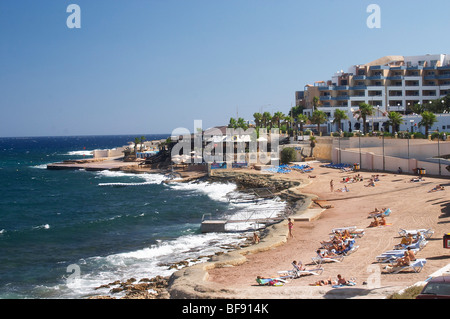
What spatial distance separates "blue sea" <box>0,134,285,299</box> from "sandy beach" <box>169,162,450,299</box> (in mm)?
3014

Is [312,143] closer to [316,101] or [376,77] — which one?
[316,101]

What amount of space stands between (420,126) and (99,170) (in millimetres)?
49128

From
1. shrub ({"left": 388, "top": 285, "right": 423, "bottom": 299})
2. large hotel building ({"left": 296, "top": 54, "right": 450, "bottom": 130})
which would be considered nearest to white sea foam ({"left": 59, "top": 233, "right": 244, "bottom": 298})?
shrub ({"left": 388, "top": 285, "right": 423, "bottom": 299})

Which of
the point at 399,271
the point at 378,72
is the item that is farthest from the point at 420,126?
the point at 399,271

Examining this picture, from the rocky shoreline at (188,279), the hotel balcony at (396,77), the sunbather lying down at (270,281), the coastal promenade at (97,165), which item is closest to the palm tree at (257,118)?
the hotel balcony at (396,77)

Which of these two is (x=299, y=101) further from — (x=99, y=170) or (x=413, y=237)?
(x=413, y=237)

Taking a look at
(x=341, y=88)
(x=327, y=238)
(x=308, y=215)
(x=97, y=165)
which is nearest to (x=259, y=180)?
(x=308, y=215)

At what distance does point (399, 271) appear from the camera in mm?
14867

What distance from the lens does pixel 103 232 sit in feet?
99.8

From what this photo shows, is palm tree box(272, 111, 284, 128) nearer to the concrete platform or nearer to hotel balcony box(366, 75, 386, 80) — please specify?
hotel balcony box(366, 75, 386, 80)

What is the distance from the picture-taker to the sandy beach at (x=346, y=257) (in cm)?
1381

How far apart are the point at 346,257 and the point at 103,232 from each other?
57.6 ft

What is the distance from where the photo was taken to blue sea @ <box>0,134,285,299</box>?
20703 millimetres

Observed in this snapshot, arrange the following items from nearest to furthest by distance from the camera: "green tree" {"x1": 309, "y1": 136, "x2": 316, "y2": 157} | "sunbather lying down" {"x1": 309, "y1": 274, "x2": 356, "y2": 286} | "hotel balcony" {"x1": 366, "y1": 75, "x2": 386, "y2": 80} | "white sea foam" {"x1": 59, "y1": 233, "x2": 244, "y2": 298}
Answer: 1. "sunbather lying down" {"x1": 309, "y1": 274, "x2": 356, "y2": 286}
2. "white sea foam" {"x1": 59, "y1": 233, "x2": 244, "y2": 298}
3. "green tree" {"x1": 309, "y1": 136, "x2": 316, "y2": 157}
4. "hotel balcony" {"x1": 366, "y1": 75, "x2": 386, "y2": 80}
